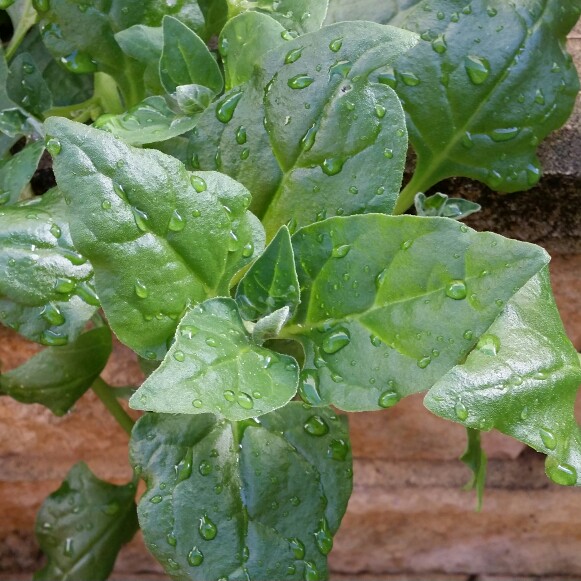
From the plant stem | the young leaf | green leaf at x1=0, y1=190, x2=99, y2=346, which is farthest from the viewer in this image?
the plant stem

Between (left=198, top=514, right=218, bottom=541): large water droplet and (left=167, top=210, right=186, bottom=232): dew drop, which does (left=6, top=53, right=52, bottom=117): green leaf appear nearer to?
(left=167, top=210, right=186, bottom=232): dew drop

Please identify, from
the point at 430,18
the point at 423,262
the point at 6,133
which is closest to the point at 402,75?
the point at 430,18

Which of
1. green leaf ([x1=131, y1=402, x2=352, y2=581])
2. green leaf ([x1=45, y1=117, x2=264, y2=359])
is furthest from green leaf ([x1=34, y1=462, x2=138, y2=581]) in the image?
green leaf ([x1=45, y1=117, x2=264, y2=359])

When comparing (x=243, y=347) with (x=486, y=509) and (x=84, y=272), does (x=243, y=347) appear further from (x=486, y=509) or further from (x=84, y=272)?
(x=486, y=509)

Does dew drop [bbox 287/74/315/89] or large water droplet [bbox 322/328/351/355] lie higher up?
dew drop [bbox 287/74/315/89]

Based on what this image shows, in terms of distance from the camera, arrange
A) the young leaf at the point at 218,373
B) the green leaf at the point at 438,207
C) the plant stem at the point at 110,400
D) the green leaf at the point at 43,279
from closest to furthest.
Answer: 1. the young leaf at the point at 218,373
2. the green leaf at the point at 43,279
3. the green leaf at the point at 438,207
4. the plant stem at the point at 110,400

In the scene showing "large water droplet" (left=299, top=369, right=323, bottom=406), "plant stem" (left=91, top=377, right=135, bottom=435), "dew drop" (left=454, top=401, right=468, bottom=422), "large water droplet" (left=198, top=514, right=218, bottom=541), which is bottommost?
"plant stem" (left=91, top=377, right=135, bottom=435)

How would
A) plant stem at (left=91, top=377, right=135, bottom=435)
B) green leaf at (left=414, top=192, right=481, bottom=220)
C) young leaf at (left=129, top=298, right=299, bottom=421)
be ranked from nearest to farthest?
young leaf at (left=129, top=298, right=299, bottom=421)
green leaf at (left=414, top=192, right=481, bottom=220)
plant stem at (left=91, top=377, right=135, bottom=435)

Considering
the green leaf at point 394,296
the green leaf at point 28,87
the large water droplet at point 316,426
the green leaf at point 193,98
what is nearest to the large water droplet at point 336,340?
the green leaf at point 394,296

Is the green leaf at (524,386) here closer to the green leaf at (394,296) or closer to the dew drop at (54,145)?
the green leaf at (394,296)
